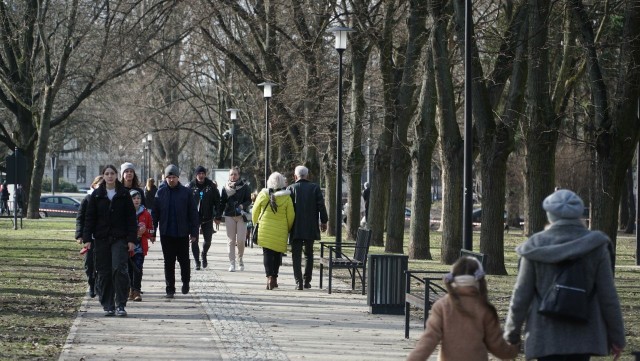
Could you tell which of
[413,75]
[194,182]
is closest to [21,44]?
[413,75]

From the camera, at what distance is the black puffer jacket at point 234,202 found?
22.9 m

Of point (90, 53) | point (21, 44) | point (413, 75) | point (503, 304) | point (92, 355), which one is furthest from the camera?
point (21, 44)

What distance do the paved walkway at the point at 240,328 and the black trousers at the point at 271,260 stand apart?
11.7 inches

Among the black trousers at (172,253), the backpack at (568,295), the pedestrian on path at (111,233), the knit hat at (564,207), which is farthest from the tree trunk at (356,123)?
the backpack at (568,295)

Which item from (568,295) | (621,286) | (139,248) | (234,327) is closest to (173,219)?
(139,248)

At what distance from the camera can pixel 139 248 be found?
669 inches

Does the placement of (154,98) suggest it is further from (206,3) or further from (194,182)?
(194,182)

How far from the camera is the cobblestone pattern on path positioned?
11.9 metres

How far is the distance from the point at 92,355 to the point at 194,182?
12059 mm

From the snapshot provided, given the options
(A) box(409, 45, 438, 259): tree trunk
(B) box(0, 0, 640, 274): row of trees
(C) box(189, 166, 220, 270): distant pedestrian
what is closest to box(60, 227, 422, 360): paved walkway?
(C) box(189, 166, 220, 270): distant pedestrian

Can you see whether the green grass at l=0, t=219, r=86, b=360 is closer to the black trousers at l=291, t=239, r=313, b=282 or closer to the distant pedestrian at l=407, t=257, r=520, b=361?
the black trousers at l=291, t=239, r=313, b=282

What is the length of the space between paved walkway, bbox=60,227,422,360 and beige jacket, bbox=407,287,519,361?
4151mm

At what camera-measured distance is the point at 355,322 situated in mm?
14789

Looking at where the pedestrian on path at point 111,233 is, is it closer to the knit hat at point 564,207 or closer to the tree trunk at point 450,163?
the knit hat at point 564,207
